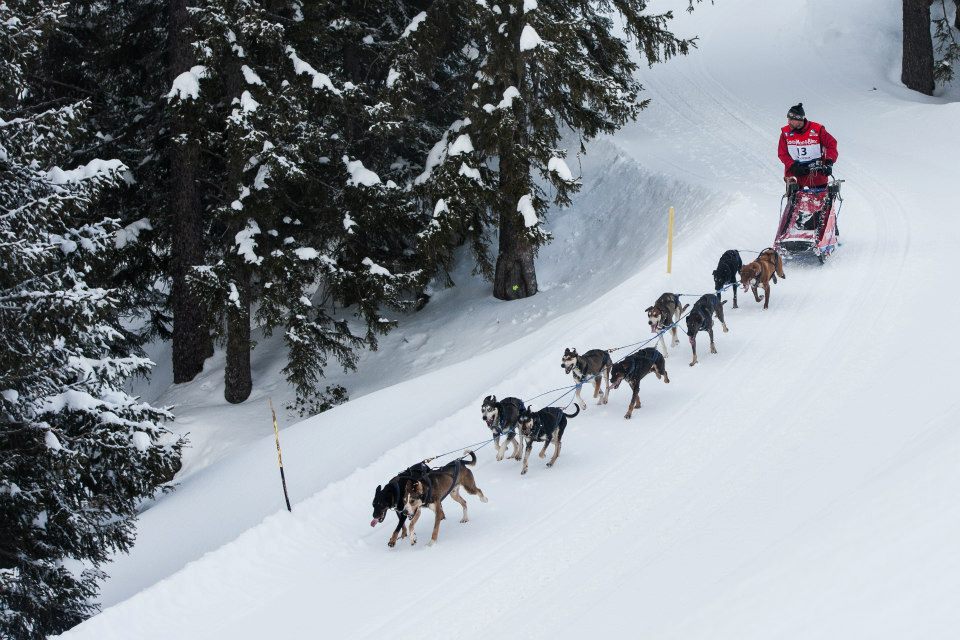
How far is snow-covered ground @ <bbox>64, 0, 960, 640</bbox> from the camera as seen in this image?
6809 mm

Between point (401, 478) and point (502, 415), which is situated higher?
point (401, 478)

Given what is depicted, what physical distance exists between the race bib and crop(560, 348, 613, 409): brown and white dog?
654 cm

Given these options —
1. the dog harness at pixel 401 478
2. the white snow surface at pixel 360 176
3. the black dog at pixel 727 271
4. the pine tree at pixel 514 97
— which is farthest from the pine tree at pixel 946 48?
the dog harness at pixel 401 478

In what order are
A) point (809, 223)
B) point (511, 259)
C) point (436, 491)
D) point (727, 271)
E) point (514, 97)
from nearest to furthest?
1. point (436, 491)
2. point (727, 271)
3. point (809, 223)
4. point (514, 97)
5. point (511, 259)

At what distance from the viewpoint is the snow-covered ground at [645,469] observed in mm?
6809

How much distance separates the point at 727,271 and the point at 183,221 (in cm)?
1027

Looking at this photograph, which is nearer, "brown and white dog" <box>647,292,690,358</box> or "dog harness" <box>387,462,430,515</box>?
"dog harness" <box>387,462,430,515</box>

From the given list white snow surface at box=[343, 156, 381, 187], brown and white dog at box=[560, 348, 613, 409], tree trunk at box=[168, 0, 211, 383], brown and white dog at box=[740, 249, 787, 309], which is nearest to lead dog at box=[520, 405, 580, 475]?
brown and white dog at box=[560, 348, 613, 409]

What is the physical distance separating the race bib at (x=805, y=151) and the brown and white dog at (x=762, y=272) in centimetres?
298

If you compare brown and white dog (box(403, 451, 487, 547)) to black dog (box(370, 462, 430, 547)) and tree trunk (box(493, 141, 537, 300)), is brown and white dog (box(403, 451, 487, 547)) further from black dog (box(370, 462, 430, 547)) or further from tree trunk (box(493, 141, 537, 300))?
tree trunk (box(493, 141, 537, 300))

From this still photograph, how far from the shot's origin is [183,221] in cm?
1752

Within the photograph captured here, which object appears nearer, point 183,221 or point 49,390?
point 49,390

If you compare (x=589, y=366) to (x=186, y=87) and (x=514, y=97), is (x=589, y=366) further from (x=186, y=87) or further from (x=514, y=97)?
(x=186, y=87)

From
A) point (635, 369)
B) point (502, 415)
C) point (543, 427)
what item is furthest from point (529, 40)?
point (543, 427)
